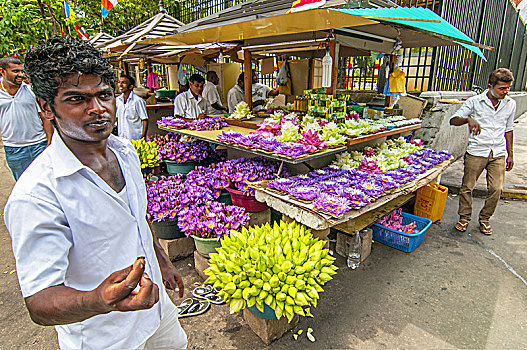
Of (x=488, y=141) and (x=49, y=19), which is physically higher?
(x=49, y=19)

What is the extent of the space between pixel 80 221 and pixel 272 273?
1556 millimetres

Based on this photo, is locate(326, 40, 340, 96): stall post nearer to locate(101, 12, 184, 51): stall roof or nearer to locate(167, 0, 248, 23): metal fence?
locate(101, 12, 184, 51): stall roof

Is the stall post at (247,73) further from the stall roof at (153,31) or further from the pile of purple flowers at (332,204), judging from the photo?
the pile of purple flowers at (332,204)

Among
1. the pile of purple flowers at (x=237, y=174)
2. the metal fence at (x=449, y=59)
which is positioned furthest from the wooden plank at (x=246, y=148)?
the metal fence at (x=449, y=59)

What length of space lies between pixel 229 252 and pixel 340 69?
7.89 meters

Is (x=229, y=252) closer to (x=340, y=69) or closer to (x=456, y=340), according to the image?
(x=456, y=340)

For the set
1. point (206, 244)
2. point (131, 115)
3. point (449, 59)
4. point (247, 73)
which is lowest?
point (206, 244)

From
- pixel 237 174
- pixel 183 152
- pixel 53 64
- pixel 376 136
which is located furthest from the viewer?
pixel 183 152

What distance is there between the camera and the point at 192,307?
9.41ft

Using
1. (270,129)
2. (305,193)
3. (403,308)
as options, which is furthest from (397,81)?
(403,308)

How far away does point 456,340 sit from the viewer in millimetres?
2545

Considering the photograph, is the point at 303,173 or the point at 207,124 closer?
the point at 303,173

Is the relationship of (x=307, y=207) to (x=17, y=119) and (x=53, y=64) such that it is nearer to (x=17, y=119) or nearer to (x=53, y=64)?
(x=53, y=64)

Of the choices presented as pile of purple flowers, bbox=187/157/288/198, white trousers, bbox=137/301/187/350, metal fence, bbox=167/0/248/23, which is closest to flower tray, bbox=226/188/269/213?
pile of purple flowers, bbox=187/157/288/198
